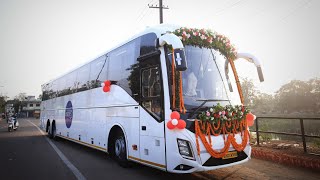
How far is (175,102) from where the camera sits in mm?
5012

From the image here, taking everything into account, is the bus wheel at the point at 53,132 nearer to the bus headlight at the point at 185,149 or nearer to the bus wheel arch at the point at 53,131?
the bus wheel arch at the point at 53,131

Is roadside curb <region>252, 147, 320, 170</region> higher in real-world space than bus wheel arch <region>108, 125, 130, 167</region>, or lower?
lower

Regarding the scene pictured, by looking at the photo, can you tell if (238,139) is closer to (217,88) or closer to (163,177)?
(217,88)

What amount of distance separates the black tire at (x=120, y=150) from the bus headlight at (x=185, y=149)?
2.47 m

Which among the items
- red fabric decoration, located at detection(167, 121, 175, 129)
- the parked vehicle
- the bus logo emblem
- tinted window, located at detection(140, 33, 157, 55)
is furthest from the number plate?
the parked vehicle

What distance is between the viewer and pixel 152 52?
570 centimetres

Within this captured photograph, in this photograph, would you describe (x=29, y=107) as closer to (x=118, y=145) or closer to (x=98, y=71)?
(x=98, y=71)

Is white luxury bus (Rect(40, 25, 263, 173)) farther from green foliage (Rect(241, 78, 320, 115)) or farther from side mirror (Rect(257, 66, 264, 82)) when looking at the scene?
green foliage (Rect(241, 78, 320, 115))

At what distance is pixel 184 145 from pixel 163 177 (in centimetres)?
157

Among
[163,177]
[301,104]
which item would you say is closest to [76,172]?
[163,177]

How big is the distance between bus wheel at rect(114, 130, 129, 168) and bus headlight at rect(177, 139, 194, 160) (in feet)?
8.16

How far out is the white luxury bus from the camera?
15.7ft

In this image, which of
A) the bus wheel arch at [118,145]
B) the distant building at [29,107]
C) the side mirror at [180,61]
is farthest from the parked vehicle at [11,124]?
the distant building at [29,107]

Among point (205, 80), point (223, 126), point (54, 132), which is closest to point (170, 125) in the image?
point (223, 126)
